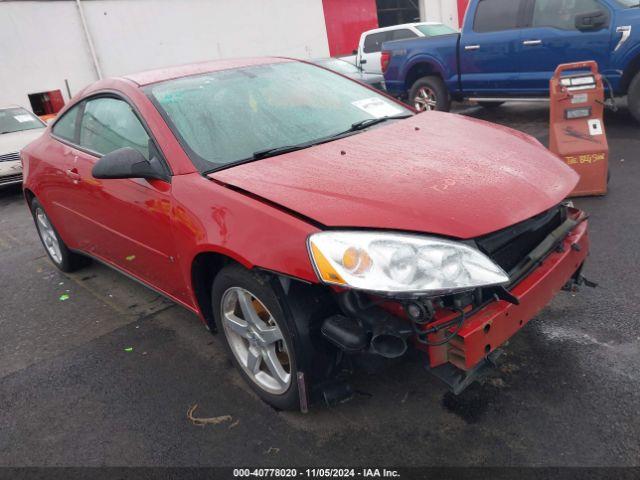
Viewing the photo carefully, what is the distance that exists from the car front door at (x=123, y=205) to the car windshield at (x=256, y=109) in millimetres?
226

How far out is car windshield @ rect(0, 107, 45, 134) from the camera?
9.54 metres

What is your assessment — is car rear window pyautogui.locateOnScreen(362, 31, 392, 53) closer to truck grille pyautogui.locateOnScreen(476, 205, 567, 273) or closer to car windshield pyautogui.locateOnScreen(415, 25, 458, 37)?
Answer: car windshield pyautogui.locateOnScreen(415, 25, 458, 37)

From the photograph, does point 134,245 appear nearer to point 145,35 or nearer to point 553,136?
point 553,136

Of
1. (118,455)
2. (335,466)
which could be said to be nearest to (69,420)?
(118,455)

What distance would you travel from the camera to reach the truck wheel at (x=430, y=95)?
29.9 feet

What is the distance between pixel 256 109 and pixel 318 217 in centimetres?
122

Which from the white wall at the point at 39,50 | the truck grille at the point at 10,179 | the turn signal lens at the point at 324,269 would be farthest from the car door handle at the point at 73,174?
the white wall at the point at 39,50

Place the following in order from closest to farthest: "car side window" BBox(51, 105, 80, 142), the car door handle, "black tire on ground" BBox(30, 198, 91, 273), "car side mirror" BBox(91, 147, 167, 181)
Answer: "car side mirror" BBox(91, 147, 167, 181) → the car door handle → "car side window" BBox(51, 105, 80, 142) → "black tire on ground" BBox(30, 198, 91, 273)

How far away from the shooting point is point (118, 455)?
253 cm

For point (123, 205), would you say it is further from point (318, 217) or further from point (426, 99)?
point (426, 99)

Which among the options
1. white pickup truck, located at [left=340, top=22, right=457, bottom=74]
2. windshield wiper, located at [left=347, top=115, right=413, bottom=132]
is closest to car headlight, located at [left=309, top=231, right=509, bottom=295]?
windshield wiper, located at [left=347, top=115, right=413, bottom=132]

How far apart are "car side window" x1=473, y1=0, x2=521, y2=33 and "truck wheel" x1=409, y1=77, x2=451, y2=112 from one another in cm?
107

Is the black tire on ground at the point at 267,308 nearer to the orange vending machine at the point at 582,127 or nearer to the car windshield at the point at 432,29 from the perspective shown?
the orange vending machine at the point at 582,127

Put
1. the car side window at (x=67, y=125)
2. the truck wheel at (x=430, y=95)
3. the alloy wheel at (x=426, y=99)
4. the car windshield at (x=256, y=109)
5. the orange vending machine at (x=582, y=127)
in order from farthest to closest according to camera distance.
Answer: the alloy wheel at (x=426, y=99) < the truck wheel at (x=430, y=95) < the orange vending machine at (x=582, y=127) < the car side window at (x=67, y=125) < the car windshield at (x=256, y=109)
